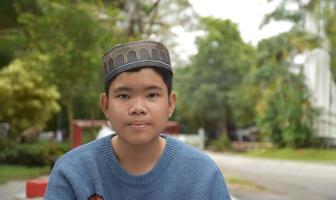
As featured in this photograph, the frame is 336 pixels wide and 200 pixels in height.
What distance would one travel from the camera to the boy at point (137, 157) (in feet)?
5.35

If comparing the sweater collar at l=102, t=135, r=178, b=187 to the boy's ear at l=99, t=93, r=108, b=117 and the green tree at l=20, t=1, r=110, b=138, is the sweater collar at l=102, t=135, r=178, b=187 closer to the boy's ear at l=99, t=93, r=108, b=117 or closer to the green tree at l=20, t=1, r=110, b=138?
the boy's ear at l=99, t=93, r=108, b=117

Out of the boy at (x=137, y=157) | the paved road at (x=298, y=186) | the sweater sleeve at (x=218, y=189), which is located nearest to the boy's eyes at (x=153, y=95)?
the boy at (x=137, y=157)

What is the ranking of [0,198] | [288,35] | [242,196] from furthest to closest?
[288,35], [242,196], [0,198]

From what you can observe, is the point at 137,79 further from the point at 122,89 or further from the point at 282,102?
the point at 282,102

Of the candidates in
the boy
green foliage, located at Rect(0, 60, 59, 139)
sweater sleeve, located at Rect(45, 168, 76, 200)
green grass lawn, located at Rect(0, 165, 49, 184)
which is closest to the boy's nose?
the boy

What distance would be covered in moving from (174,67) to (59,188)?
2733cm

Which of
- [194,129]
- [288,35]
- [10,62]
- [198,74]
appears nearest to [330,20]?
[288,35]

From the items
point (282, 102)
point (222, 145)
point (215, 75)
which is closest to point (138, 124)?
point (282, 102)

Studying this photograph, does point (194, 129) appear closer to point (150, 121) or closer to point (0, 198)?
point (0, 198)

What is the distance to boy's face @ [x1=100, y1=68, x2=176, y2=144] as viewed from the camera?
163 centimetres

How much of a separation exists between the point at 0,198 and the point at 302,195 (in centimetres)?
596

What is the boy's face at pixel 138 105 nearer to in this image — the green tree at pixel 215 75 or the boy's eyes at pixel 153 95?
the boy's eyes at pixel 153 95

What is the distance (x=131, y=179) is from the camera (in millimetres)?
1663

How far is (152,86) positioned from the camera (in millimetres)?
1645
